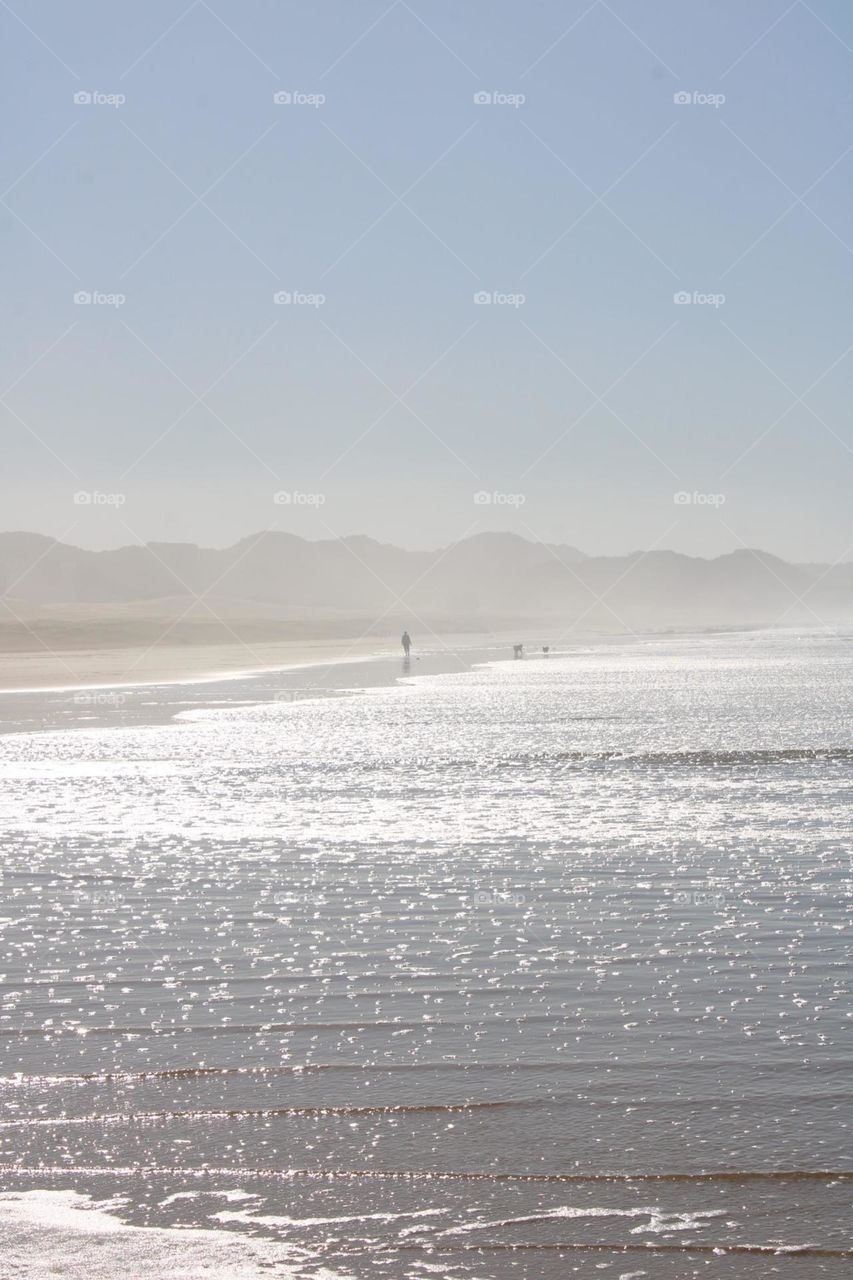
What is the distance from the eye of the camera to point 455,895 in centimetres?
1370

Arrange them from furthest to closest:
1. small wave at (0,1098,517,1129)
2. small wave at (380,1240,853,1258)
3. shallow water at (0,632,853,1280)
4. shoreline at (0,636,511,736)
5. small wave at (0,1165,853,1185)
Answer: shoreline at (0,636,511,736), small wave at (0,1098,517,1129), small wave at (0,1165,853,1185), shallow water at (0,632,853,1280), small wave at (380,1240,853,1258)

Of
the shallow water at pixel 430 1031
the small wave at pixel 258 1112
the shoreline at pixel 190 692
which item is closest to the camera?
the shallow water at pixel 430 1031

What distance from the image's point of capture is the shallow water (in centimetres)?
630

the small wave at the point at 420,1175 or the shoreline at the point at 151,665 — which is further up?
the shoreline at the point at 151,665

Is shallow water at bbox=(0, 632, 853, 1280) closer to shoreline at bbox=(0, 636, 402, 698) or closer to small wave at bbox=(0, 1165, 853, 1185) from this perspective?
small wave at bbox=(0, 1165, 853, 1185)

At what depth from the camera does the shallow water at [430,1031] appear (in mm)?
6305

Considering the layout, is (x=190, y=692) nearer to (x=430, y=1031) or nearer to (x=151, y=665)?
(x=151, y=665)

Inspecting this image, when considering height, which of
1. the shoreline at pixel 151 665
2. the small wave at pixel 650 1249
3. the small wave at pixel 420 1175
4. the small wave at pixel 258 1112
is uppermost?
the shoreline at pixel 151 665

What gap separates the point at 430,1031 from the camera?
9258 mm

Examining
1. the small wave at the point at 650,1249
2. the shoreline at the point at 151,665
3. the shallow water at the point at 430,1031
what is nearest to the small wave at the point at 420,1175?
the shallow water at the point at 430,1031

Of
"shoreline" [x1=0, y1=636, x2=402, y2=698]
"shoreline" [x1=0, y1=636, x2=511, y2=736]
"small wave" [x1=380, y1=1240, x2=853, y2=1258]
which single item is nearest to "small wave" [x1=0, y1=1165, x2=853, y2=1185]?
"small wave" [x1=380, y1=1240, x2=853, y2=1258]

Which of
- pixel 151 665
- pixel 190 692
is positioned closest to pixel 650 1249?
pixel 190 692

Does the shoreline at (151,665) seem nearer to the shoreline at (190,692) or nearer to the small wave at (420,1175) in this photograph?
the shoreline at (190,692)

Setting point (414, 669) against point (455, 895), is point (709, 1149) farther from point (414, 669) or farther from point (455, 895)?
point (414, 669)
